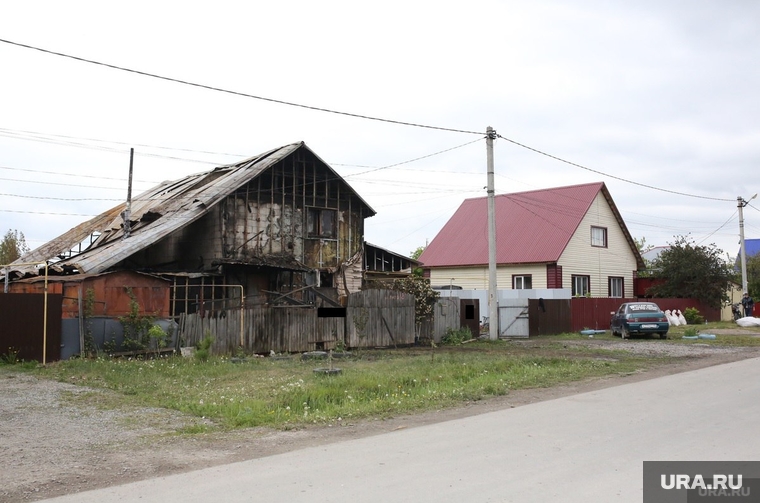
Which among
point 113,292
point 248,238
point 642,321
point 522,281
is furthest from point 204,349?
point 522,281

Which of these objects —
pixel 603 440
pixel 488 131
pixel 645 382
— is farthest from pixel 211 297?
pixel 603 440

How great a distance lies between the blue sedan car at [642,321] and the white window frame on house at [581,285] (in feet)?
34.6

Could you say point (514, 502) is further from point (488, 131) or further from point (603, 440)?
point (488, 131)

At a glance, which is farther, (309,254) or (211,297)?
(309,254)

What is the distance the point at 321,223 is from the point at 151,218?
7001mm

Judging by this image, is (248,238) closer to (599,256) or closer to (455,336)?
(455,336)

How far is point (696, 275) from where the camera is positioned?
128 ft

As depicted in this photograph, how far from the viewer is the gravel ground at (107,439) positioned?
7.15 meters

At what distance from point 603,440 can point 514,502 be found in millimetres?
2861

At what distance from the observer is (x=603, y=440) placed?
8172 mm

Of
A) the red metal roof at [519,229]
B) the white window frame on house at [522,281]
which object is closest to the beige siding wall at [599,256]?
the red metal roof at [519,229]

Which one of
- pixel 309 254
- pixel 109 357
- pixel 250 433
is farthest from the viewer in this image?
pixel 309 254

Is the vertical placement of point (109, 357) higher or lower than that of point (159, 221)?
lower

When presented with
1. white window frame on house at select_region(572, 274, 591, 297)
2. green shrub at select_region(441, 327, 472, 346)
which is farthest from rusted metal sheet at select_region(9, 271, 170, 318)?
white window frame on house at select_region(572, 274, 591, 297)
